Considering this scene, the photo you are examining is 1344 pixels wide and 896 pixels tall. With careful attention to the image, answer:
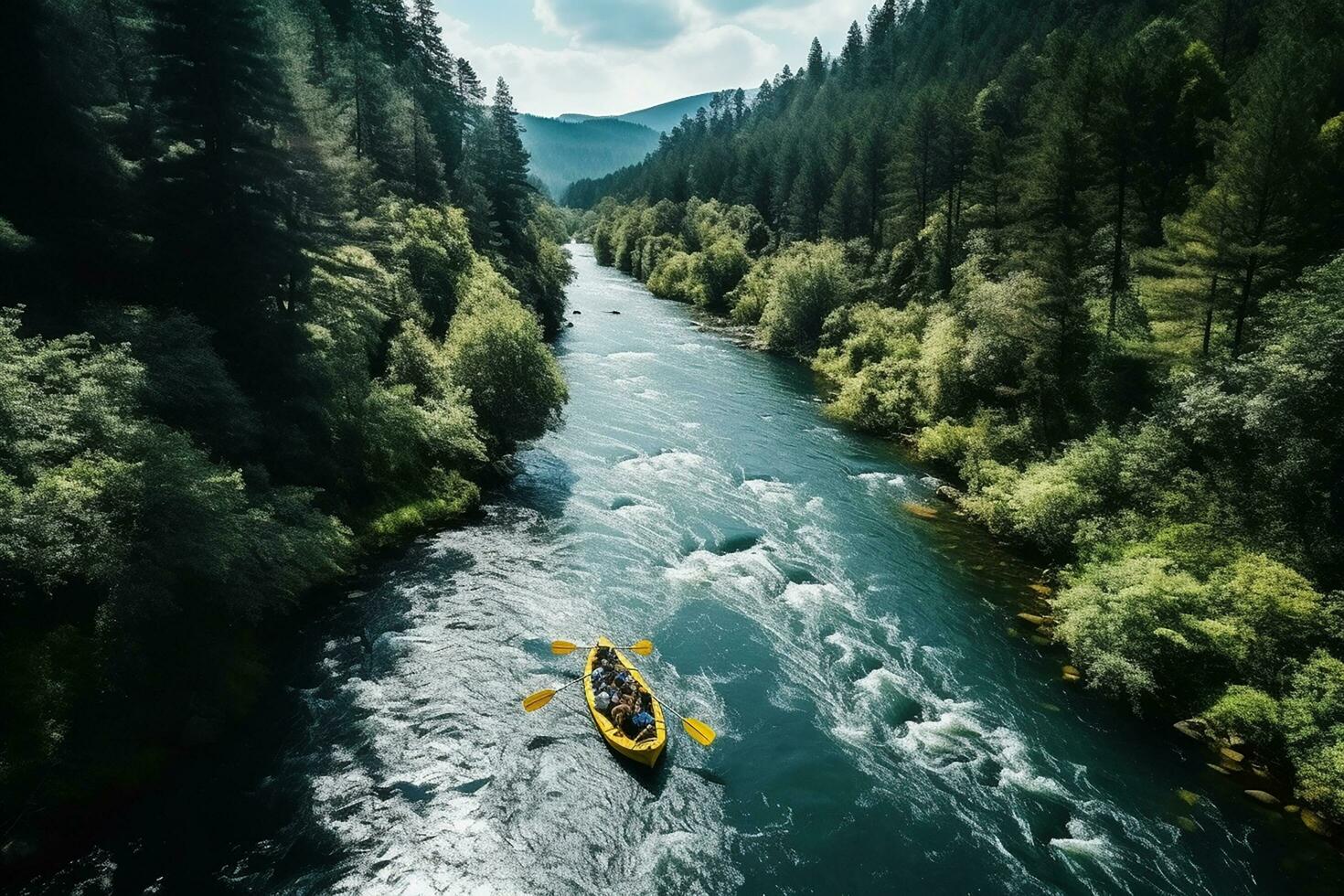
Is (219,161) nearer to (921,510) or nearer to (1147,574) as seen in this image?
(921,510)

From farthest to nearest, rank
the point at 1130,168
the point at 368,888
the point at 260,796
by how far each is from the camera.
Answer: the point at 1130,168 < the point at 260,796 < the point at 368,888

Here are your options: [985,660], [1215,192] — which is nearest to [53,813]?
[985,660]

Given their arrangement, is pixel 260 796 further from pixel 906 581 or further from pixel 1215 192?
pixel 1215 192

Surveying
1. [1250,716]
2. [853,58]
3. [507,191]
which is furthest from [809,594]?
[853,58]

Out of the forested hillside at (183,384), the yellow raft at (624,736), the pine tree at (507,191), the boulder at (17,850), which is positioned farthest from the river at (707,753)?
the pine tree at (507,191)

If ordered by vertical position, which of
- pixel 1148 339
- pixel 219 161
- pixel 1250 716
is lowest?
pixel 1250 716

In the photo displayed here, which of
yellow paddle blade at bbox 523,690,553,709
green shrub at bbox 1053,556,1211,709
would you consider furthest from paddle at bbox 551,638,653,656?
green shrub at bbox 1053,556,1211,709
